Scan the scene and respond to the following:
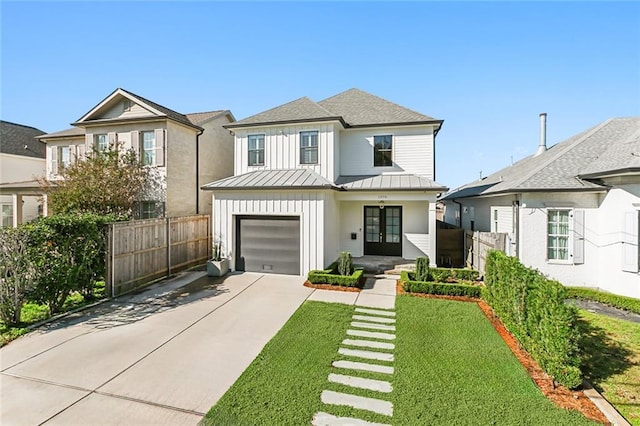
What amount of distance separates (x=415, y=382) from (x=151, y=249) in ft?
31.8

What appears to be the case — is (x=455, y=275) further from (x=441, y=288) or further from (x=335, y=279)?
(x=335, y=279)

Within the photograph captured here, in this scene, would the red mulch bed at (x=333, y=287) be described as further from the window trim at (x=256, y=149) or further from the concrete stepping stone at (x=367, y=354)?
the window trim at (x=256, y=149)

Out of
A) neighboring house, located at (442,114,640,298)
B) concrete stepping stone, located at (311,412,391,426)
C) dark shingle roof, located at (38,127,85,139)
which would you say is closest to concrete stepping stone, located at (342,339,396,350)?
concrete stepping stone, located at (311,412,391,426)

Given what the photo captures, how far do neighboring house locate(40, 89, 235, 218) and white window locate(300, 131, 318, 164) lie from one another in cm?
624

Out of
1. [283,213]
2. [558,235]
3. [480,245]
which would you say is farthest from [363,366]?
[558,235]

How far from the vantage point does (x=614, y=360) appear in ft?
17.0

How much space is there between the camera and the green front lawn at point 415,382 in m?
3.49

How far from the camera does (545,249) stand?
980 centimetres

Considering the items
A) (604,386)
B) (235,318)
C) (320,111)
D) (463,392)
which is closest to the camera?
(463,392)

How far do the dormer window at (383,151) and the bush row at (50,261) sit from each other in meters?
11.0

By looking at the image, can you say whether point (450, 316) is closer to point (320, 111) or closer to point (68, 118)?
point (320, 111)

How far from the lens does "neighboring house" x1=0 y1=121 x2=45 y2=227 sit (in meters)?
17.8

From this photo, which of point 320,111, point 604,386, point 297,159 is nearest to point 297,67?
point 320,111

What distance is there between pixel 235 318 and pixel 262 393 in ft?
10.3
